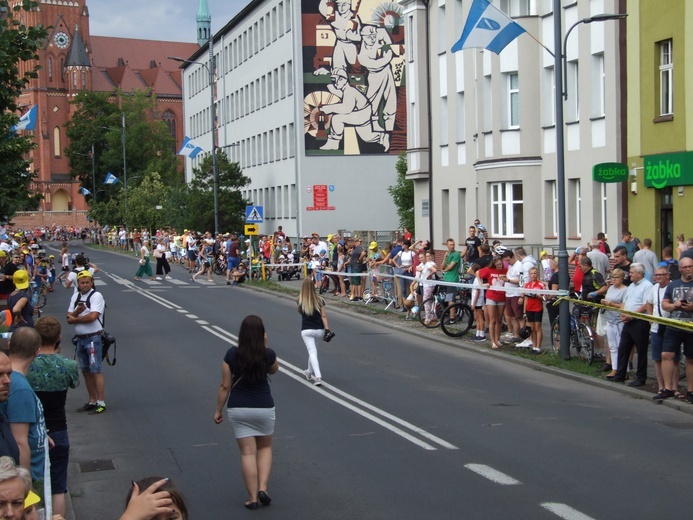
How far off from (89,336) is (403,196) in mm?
46798

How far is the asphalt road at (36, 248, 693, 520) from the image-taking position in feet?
27.6

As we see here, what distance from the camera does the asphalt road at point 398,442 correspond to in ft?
27.6

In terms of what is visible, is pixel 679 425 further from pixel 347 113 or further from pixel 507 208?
pixel 347 113

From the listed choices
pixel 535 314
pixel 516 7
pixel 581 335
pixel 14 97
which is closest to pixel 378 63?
pixel 516 7

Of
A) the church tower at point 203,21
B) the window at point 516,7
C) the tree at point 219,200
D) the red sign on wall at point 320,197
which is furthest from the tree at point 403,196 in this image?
the church tower at point 203,21

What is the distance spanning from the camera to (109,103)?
123812 mm

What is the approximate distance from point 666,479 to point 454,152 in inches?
1160

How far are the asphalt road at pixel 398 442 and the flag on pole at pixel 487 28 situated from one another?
5.78 meters

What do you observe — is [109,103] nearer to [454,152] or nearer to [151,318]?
[454,152]

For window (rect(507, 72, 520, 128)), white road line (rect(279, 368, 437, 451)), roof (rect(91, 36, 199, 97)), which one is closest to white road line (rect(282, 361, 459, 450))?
white road line (rect(279, 368, 437, 451))

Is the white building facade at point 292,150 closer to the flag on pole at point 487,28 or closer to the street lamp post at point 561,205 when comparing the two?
the flag on pole at point 487,28

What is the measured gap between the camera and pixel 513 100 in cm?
3256

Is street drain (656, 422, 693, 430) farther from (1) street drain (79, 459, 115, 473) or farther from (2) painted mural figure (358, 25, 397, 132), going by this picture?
(2) painted mural figure (358, 25, 397, 132)

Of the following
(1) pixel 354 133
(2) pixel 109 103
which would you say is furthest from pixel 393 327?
(2) pixel 109 103
